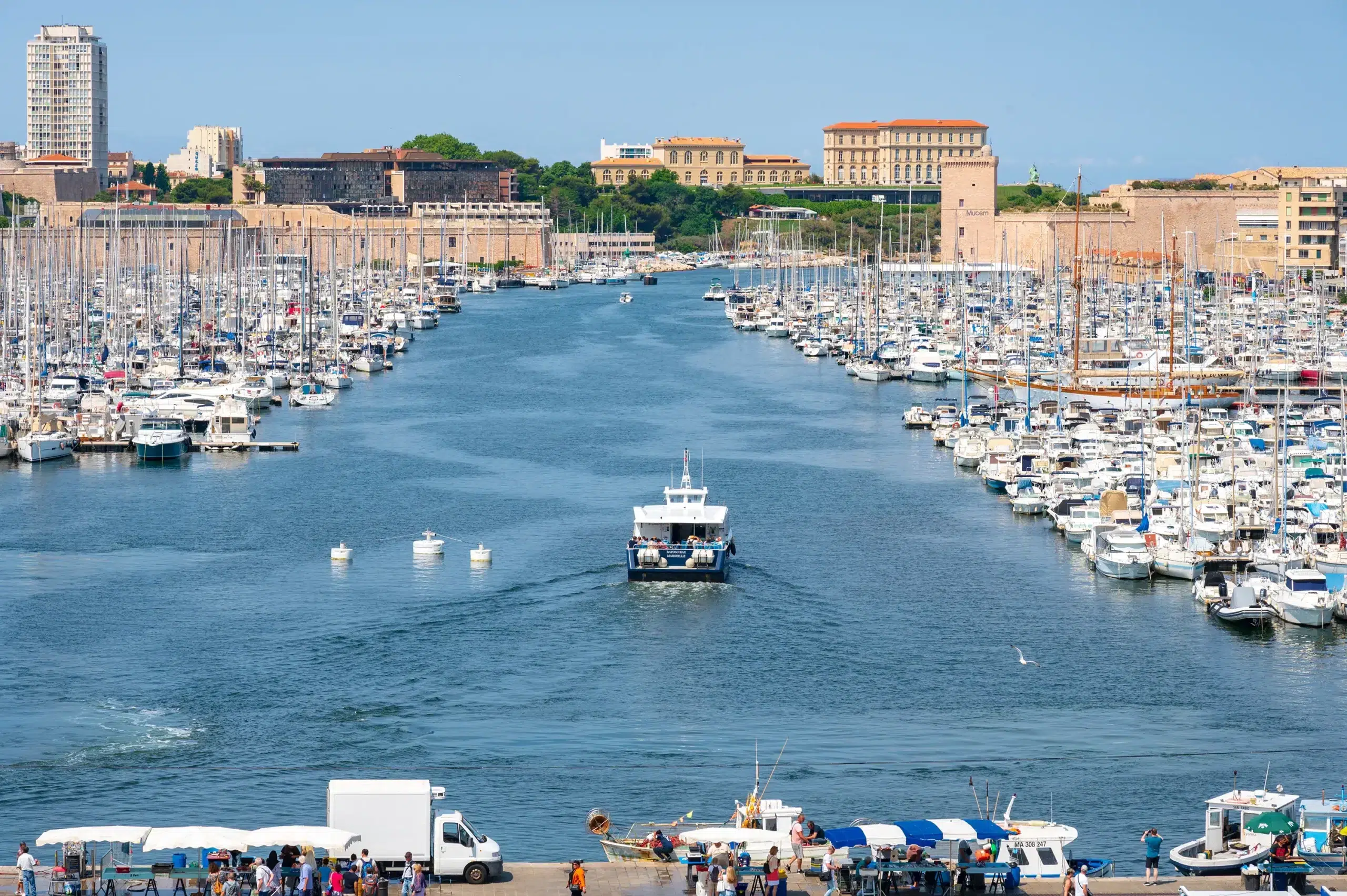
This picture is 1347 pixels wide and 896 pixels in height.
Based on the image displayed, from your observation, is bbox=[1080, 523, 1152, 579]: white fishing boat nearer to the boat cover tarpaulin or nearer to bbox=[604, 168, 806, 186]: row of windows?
the boat cover tarpaulin

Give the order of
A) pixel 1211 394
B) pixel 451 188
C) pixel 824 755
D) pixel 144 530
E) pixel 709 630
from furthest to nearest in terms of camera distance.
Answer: pixel 451 188
pixel 1211 394
pixel 144 530
pixel 709 630
pixel 824 755

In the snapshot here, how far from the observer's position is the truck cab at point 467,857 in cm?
1525

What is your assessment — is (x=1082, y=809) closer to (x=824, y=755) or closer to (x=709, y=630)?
(x=824, y=755)

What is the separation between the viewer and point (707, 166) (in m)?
163

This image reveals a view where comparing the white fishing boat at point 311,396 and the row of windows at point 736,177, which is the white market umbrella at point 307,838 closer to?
the white fishing boat at point 311,396

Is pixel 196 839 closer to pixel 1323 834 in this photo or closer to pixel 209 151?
pixel 1323 834

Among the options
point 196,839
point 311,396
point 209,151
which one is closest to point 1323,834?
point 196,839

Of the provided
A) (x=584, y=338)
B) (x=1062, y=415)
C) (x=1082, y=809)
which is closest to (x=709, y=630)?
(x=1082, y=809)

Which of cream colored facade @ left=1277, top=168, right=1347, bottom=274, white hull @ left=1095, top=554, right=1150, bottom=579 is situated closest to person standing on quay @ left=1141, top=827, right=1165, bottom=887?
white hull @ left=1095, top=554, right=1150, bottom=579

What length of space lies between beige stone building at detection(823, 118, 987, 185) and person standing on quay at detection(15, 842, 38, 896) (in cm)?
13967

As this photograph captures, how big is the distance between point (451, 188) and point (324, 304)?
58082mm

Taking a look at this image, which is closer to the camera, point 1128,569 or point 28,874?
point 28,874

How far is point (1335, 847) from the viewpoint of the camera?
1642 centimetres

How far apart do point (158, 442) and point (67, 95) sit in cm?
12663
